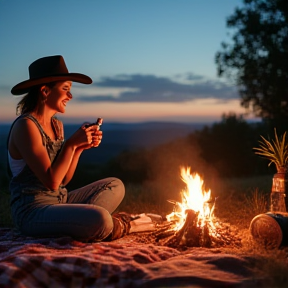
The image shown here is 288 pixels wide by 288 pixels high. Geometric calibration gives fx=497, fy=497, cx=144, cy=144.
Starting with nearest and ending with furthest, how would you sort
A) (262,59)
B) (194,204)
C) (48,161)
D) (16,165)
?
(48,161)
(16,165)
(194,204)
(262,59)

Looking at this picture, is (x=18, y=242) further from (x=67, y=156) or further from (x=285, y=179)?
(x=285, y=179)

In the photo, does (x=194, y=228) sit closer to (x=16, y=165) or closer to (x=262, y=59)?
(x=16, y=165)

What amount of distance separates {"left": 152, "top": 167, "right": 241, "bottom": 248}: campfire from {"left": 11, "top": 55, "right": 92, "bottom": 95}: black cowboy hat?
141 centimetres

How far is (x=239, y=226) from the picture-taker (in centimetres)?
472

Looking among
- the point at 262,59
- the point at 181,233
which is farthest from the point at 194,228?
the point at 262,59

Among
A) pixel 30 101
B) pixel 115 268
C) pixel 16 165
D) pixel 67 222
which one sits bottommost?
pixel 115 268

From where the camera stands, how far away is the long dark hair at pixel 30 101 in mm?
3902

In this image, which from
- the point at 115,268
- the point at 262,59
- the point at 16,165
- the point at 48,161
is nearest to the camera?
the point at 115,268

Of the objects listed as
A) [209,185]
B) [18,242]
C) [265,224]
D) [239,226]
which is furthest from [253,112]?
[18,242]

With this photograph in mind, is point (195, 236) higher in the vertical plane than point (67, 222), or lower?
lower

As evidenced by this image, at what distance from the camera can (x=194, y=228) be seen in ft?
12.8

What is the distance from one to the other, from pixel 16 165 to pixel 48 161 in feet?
1.10

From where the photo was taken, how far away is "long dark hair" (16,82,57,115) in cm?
390

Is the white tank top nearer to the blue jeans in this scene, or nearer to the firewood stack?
the blue jeans
